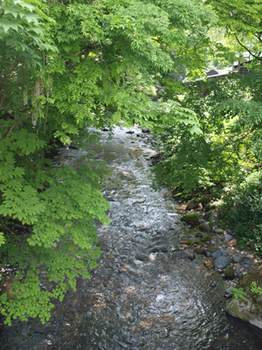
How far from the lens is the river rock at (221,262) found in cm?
675

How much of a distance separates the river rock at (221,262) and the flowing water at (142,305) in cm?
38

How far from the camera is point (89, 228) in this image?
15.4 feet

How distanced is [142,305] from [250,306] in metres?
2.20

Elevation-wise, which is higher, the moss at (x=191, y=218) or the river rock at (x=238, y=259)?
the river rock at (x=238, y=259)

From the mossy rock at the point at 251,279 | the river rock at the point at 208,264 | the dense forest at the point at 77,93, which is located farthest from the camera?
the river rock at the point at 208,264

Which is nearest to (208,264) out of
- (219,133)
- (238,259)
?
(238,259)

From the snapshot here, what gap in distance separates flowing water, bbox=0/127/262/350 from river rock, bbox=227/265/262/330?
0.16m

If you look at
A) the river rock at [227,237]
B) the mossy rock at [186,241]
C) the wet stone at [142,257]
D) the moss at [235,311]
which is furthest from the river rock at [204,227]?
the moss at [235,311]

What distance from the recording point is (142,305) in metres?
5.65

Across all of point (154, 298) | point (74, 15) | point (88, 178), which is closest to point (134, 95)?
point (74, 15)

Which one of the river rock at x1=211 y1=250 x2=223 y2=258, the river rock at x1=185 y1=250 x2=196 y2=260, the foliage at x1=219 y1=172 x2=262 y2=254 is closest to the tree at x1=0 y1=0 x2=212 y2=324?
the river rock at x1=185 y1=250 x2=196 y2=260

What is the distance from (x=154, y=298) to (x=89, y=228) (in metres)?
2.44

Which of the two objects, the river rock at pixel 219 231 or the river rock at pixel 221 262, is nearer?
the river rock at pixel 221 262

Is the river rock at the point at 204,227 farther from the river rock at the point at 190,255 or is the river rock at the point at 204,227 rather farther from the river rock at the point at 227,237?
the river rock at the point at 190,255
